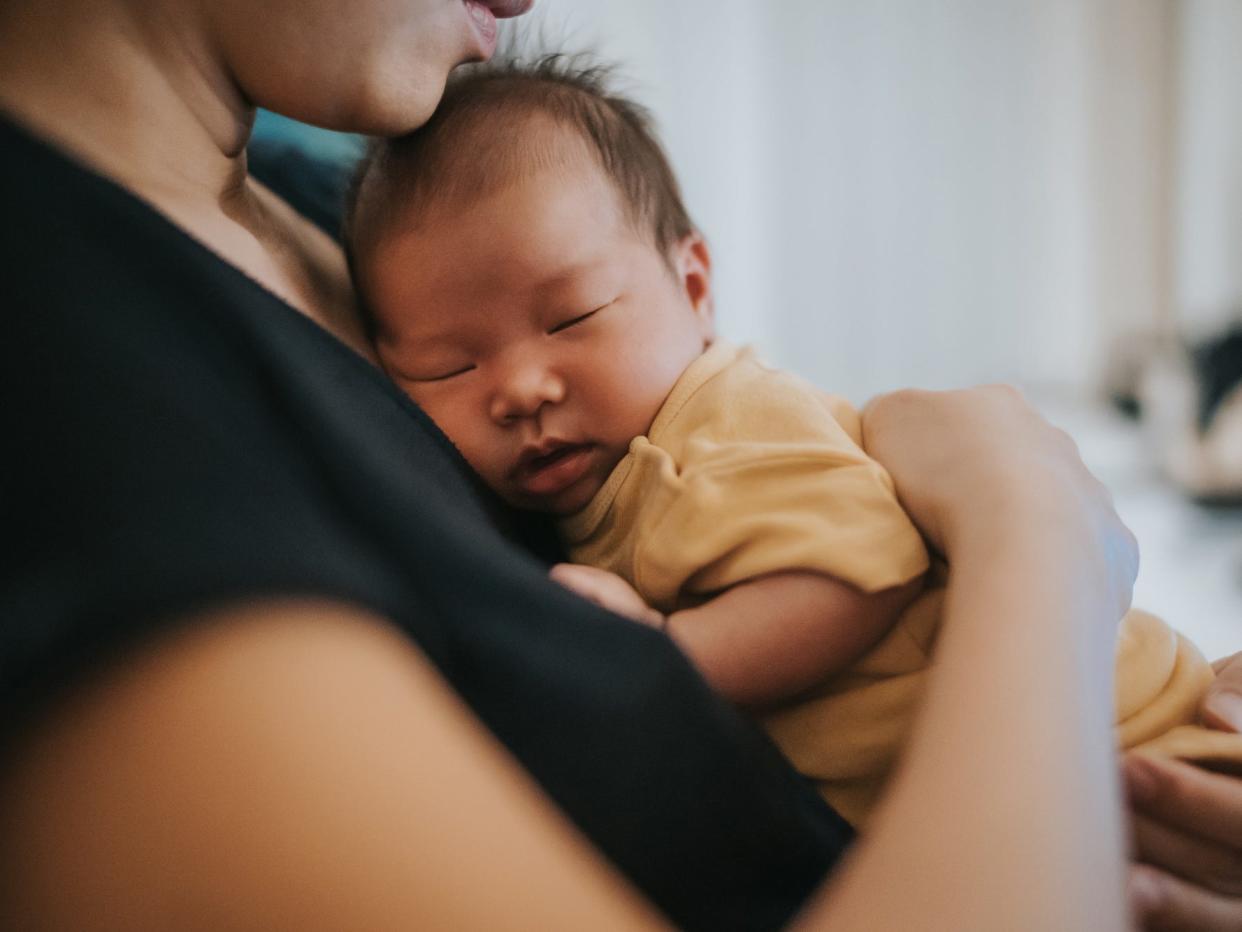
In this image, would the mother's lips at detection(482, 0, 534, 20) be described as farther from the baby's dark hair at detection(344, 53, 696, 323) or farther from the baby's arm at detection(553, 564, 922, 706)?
the baby's arm at detection(553, 564, 922, 706)

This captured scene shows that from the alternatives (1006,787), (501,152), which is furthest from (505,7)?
(1006,787)

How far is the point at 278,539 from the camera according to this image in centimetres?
39

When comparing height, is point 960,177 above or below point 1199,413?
above

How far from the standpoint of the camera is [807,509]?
0.67 m

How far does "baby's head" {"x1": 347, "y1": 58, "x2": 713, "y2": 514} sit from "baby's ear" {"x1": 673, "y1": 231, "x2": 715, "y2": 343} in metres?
0.08

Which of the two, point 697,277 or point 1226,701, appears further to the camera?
point 697,277

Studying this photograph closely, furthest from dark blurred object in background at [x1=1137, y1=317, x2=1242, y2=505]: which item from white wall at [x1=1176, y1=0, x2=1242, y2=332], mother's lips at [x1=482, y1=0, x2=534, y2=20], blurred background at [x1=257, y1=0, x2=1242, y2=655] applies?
mother's lips at [x1=482, y1=0, x2=534, y2=20]

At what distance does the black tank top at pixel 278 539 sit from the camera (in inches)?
14.5

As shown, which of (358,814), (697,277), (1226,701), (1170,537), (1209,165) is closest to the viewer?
(358,814)

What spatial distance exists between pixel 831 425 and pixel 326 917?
515 millimetres

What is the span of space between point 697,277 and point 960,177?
269cm

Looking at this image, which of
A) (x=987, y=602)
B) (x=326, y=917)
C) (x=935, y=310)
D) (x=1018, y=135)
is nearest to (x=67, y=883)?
(x=326, y=917)

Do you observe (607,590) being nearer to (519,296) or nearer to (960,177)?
(519,296)

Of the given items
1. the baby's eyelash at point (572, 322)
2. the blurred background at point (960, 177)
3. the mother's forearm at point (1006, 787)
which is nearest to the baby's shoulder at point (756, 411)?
the baby's eyelash at point (572, 322)
